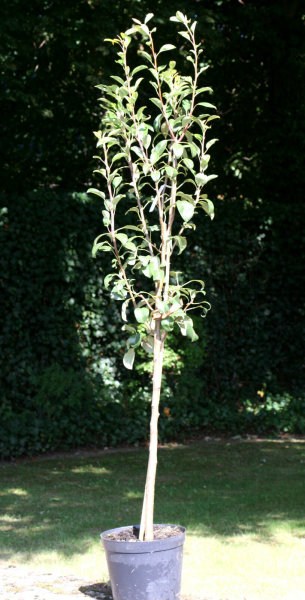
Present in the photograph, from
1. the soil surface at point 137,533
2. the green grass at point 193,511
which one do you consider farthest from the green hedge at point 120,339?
the soil surface at point 137,533

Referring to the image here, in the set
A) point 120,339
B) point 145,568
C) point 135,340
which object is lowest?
point 145,568

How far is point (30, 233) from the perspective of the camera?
888 cm

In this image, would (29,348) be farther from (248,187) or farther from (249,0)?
(249,0)

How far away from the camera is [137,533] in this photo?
13.2 feet

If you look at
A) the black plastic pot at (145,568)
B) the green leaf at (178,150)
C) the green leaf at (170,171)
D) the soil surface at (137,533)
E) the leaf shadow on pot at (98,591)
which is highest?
the green leaf at (178,150)

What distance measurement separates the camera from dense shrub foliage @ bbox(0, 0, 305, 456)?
29.0 feet

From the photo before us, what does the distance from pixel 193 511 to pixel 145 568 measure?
2.34m

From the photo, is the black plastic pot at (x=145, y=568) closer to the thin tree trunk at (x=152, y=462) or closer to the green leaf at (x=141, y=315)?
the thin tree trunk at (x=152, y=462)

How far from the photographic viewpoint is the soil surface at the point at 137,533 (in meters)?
3.91

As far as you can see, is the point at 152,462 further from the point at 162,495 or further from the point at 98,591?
the point at 162,495

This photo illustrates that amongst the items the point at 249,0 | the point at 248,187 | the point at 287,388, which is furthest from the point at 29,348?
the point at 249,0

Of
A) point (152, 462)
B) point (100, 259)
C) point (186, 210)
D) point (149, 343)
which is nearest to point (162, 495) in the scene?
point (152, 462)

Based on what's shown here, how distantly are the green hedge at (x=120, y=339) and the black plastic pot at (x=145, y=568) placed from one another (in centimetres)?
493

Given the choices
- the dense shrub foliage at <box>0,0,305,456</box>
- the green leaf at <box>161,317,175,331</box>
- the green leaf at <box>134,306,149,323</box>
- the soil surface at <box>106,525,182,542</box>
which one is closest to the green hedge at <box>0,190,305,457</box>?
the dense shrub foliage at <box>0,0,305,456</box>
